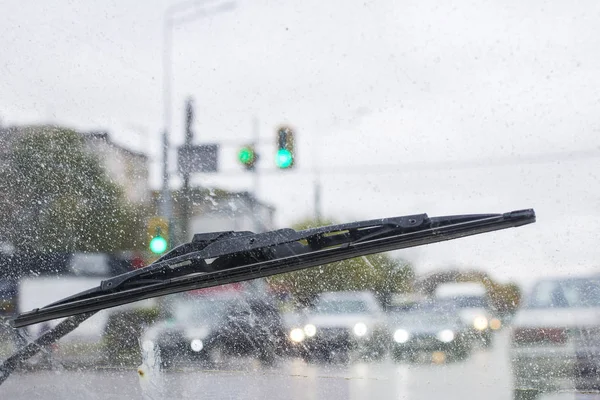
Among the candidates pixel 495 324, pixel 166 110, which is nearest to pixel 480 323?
pixel 495 324

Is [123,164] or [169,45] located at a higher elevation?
[169,45]

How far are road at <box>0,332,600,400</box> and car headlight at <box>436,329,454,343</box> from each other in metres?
0.07

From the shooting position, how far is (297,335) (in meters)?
2.43

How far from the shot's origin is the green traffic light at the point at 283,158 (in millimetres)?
2314

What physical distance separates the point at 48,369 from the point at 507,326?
146 centimetres

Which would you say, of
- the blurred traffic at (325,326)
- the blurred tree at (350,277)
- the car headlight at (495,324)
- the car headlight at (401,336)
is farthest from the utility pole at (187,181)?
the car headlight at (495,324)

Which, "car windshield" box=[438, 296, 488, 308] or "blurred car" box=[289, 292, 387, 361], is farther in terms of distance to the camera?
"blurred car" box=[289, 292, 387, 361]

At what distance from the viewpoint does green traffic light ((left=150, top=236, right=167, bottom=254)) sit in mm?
2518

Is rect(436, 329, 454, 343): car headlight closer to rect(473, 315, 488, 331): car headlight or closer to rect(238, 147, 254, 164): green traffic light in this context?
rect(473, 315, 488, 331): car headlight

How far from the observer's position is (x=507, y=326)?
2.25m

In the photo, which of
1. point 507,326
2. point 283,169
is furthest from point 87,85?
point 507,326

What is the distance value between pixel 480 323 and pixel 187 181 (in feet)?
3.30

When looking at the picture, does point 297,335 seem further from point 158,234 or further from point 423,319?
point 158,234

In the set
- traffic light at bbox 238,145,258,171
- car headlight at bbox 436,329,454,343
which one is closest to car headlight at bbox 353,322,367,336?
car headlight at bbox 436,329,454,343
